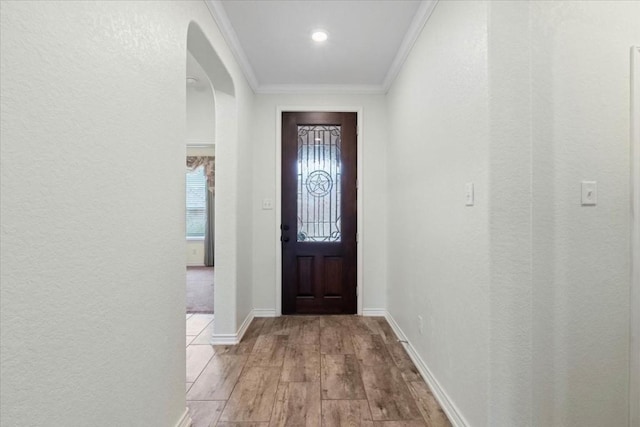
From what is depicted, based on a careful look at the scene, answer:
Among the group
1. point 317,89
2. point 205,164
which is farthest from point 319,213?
point 205,164

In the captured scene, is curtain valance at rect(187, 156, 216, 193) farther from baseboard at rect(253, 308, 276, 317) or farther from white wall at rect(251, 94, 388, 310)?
baseboard at rect(253, 308, 276, 317)

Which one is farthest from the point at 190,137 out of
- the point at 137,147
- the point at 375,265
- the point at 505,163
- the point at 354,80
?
the point at 505,163

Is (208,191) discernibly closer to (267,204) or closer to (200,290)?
(200,290)

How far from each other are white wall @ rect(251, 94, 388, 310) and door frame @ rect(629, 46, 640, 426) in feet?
7.11

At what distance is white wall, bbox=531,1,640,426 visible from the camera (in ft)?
4.62

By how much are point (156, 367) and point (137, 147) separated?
927mm

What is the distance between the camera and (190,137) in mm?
4047

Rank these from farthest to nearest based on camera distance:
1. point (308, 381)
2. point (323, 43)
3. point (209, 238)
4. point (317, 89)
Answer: point (209, 238) < point (317, 89) < point (323, 43) < point (308, 381)

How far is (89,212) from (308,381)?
5.72 ft

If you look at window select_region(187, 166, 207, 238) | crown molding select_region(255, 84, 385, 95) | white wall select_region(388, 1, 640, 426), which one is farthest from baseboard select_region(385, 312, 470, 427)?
window select_region(187, 166, 207, 238)

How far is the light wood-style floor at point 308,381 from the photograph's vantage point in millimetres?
1771

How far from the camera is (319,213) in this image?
3.54m

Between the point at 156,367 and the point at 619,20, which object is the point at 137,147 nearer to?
the point at 156,367

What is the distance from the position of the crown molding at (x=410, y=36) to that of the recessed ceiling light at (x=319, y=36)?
63cm
